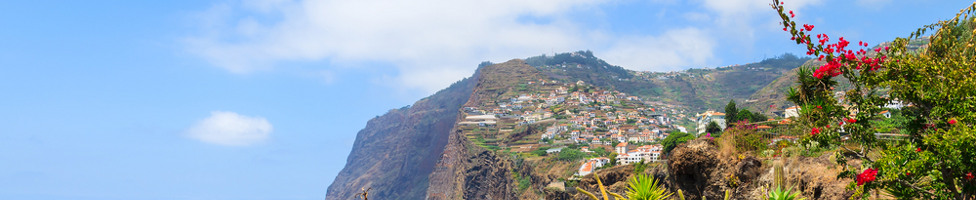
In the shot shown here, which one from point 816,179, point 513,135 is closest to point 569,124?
point 513,135

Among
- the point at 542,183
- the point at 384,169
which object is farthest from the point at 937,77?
the point at 384,169

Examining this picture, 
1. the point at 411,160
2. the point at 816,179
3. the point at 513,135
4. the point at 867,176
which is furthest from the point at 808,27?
the point at 411,160

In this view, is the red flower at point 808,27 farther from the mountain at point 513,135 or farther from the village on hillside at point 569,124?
the village on hillside at point 569,124

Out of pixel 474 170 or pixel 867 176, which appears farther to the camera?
pixel 474 170

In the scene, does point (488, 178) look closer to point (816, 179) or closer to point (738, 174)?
point (738, 174)

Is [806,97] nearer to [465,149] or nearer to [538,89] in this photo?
[465,149]

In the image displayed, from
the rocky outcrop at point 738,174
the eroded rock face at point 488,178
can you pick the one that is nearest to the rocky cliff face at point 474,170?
the eroded rock face at point 488,178

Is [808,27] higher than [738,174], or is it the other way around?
[808,27]

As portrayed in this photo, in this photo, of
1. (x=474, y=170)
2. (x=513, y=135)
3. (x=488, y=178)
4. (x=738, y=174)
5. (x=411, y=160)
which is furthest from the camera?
(x=411, y=160)

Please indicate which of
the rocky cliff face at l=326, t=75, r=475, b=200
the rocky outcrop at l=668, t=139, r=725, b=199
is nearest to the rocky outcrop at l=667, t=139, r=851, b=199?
the rocky outcrop at l=668, t=139, r=725, b=199

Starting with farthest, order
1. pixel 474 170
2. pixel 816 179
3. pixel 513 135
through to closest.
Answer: pixel 513 135
pixel 474 170
pixel 816 179

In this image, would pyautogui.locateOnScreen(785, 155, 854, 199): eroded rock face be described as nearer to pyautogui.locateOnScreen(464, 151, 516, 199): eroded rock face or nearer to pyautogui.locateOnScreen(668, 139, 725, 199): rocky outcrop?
pyautogui.locateOnScreen(668, 139, 725, 199): rocky outcrop

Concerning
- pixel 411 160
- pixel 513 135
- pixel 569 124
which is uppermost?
pixel 569 124

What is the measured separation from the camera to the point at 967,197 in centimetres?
633
